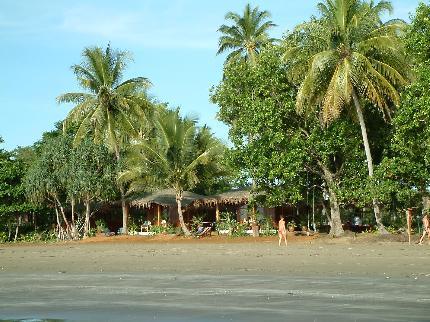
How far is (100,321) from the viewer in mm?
7684

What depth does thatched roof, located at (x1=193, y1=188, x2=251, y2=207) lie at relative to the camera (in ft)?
125

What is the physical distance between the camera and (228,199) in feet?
126

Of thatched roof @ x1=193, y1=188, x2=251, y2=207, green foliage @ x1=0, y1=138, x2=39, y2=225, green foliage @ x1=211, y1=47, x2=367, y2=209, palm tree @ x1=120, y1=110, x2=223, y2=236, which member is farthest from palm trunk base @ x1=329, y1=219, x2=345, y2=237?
green foliage @ x1=0, y1=138, x2=39, y2=225

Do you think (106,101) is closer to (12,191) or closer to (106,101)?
(106,101)

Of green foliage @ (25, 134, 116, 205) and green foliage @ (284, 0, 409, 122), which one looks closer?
green foliage @ (284, 0, 409, 122)

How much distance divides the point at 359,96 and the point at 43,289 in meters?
21.6

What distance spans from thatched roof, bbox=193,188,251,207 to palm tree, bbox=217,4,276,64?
877 cm

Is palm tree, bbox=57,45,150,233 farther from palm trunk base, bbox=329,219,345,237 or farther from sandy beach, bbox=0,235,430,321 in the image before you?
sandy beach, bbox=0,235,430,321

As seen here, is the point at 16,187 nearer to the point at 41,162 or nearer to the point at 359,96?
the point at 41,162

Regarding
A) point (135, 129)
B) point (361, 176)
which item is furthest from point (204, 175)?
point (361, 176)

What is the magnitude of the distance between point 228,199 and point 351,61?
13.0 m

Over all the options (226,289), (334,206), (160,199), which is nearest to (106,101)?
(160,199)

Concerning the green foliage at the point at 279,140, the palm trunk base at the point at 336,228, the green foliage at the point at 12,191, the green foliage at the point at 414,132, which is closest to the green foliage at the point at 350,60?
the green foliage at the point at 414,132

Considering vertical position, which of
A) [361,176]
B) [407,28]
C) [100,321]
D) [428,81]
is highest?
[407,28]
